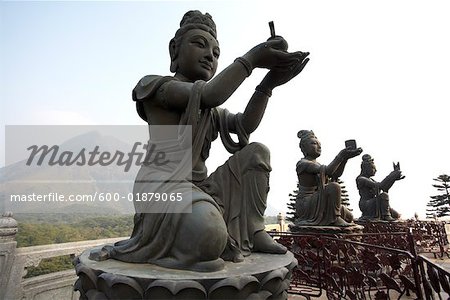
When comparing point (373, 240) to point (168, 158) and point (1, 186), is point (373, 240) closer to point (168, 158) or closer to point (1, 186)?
point (168, 158)

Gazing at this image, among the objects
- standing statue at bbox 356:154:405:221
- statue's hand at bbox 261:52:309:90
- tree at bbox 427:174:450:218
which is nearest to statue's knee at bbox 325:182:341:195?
statue's hand at bbox 261:52:309:90

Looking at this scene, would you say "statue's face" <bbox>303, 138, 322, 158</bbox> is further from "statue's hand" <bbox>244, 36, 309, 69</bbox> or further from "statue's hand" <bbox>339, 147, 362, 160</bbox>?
"statue's hand" <bbox>244, 36, 309, 69</bbox>

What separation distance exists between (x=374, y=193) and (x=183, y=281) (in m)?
9.81

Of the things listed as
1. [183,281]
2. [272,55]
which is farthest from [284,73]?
[183,281]

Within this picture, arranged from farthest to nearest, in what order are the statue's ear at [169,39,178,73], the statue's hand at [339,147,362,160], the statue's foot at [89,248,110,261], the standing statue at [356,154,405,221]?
1. the standing statue at [356,154,405,221]
2. the statue's hand at [339,147,362,160]
3. the statue's ear at [169,39,178,73]
4. the statue's foot at [89,248,110,261]

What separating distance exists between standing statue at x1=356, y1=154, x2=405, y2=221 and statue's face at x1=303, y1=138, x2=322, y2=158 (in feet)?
14.1

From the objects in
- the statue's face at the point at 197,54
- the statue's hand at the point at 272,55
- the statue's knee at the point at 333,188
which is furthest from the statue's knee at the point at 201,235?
the statue's knee at the point at 333,188

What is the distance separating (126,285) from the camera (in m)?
1.59

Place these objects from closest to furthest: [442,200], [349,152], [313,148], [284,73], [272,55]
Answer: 1. [272,55]
2. [284,73]
3. [349,152]
4. [313,148]
5. [442,200]

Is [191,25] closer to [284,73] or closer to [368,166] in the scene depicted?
[284,73]

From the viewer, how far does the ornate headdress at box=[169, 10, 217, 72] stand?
2602 mm

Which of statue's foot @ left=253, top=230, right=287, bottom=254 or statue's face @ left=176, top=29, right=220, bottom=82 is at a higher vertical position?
statue's face @ left=176, top=29, right=220, bottom=82

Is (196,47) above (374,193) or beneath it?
above

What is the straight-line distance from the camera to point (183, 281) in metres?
1.55
